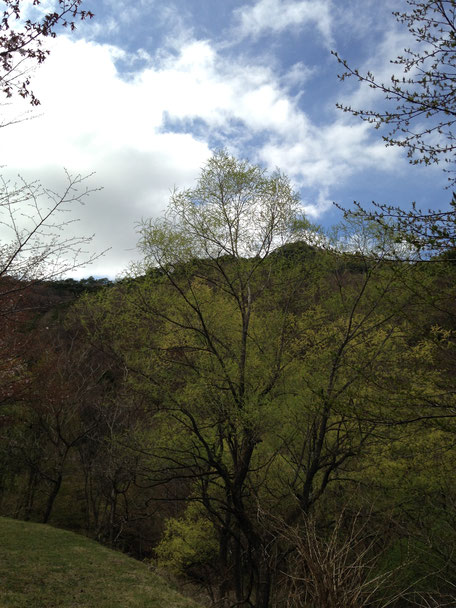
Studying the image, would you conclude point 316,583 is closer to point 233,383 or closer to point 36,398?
point 233,383

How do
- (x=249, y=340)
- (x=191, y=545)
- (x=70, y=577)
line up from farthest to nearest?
(x=191, y=545), (x=249, y=340), (x=70, y=577)

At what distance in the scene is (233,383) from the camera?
8.91 meters

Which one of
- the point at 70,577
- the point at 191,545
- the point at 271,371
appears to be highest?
the point at 271,371

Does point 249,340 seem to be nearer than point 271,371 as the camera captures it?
No

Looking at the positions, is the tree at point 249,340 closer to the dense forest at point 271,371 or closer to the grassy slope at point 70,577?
the dense forest at point 271,371

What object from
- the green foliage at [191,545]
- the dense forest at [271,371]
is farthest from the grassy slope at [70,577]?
the green foliage at [191,545]

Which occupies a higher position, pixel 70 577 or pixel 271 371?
pixel 271 371

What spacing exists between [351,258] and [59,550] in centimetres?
1208

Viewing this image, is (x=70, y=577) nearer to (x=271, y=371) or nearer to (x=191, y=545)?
(x=271, y=371)

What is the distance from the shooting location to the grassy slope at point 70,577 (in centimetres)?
760

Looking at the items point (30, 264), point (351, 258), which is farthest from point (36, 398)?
point (351, 258)

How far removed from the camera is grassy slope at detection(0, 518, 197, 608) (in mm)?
7602

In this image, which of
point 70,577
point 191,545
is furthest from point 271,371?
point 191,545

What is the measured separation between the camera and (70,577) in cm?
941
